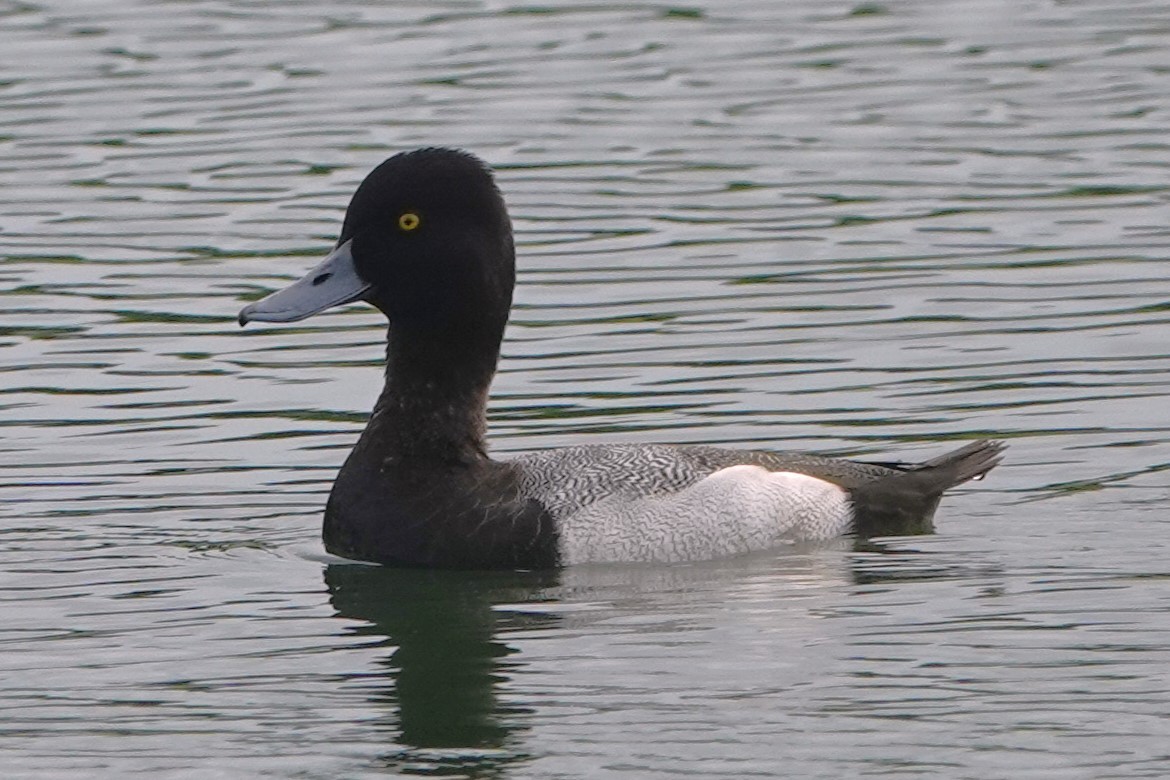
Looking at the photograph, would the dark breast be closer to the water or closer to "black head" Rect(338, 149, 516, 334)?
the water

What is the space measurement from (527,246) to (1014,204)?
3.09m

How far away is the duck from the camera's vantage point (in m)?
11.3

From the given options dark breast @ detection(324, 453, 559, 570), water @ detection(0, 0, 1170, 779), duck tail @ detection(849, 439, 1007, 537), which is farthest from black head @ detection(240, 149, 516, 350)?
duck tail @ detection(849, 439, 1007, 537)

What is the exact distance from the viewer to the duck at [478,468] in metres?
11.3

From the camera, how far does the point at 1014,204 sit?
17.6m

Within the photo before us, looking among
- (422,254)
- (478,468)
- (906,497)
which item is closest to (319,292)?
(422,254)

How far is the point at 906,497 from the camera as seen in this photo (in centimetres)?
1174

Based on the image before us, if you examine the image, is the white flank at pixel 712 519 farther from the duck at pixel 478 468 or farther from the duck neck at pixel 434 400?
the duck neck at pixel 434 400

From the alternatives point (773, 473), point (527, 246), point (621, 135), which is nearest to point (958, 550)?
point (773, 473)

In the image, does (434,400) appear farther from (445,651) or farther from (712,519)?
(445,651)

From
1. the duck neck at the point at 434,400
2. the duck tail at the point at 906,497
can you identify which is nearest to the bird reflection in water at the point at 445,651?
the duck neck at the point at 434,400

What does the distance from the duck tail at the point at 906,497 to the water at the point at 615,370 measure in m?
0.22

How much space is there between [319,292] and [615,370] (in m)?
2.89

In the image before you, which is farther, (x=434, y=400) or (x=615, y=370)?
(x=615, y=370)
